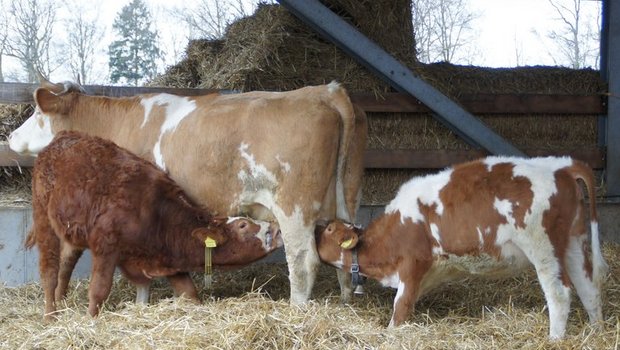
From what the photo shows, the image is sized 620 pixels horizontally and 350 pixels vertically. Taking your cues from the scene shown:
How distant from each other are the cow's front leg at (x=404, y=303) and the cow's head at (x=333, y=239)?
0.59 m

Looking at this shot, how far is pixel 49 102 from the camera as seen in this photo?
730 cm

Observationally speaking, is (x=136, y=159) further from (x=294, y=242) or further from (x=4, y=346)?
(x=4, y=346)

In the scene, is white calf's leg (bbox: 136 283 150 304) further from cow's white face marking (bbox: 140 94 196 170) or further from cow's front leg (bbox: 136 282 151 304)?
cow's white face marking (bbox: 140 94 196 170)

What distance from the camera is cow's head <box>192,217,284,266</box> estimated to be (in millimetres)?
6188

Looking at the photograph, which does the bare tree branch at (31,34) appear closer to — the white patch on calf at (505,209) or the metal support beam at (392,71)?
the metal support beam at (392,71)

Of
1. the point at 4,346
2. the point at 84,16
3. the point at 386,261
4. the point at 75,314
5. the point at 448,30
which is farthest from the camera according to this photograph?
the point at 448,30

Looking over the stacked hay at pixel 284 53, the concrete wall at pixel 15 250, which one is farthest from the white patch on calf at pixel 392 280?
the concrete wall at pixel 15 250

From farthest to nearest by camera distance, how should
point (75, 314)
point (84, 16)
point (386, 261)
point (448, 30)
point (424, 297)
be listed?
1. point (448, 30)
2. point (84, 16)
3. point (424, 297)
4. point (386, 261)
5. point (75, 314)

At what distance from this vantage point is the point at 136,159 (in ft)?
20.7

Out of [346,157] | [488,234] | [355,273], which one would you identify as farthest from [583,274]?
[346,157]

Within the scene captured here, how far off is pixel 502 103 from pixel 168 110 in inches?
170

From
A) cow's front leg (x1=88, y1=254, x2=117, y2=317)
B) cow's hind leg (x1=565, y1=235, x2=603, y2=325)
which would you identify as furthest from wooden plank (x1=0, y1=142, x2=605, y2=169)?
cow's front leg (x1=88, y1=254, x2=117, y2=317)

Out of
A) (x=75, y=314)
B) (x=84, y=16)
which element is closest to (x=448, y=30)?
(x=84, y=16)

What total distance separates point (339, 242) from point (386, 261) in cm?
42
